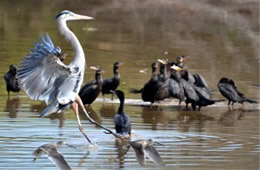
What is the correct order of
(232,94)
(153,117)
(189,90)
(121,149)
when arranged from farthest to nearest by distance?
(232,94) → (189,90) → (153,117) → (121,149)

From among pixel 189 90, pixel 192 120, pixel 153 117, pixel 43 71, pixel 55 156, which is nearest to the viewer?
pixel 55 156

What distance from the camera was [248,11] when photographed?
34281 mm

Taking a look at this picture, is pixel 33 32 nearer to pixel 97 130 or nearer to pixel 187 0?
pixel 187 0

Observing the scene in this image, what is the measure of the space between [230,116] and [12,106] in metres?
3.73

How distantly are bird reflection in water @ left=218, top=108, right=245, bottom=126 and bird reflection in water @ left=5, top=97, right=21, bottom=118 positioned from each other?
3334 mm

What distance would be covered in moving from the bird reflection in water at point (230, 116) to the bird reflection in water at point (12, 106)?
10.9 ft

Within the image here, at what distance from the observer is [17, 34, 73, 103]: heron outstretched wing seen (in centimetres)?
1080

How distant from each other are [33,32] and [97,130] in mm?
14443

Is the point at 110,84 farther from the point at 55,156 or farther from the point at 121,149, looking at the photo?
the point at 55,156

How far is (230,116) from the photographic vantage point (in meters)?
14.9

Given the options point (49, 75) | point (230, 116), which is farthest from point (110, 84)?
point (49, 75)

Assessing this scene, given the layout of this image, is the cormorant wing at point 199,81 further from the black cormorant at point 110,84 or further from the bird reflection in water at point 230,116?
the black cormorant at point 110,84

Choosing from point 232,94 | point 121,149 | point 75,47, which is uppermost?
point 75,47

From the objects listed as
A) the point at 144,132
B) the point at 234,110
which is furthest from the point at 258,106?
the point at 144,132
